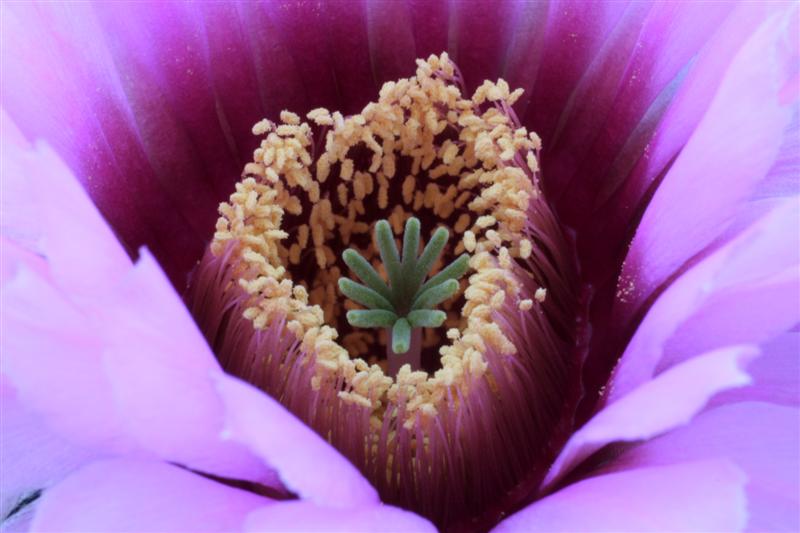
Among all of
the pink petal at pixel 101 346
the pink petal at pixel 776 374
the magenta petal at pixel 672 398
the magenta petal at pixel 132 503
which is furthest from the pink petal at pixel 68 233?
the pink petal at pixel 776 374

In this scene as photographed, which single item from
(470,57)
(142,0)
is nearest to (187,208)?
(142,0)

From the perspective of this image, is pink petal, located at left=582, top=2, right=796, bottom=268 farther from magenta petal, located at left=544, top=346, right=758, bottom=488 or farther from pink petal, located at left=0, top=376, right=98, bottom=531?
pink petal, located at left=0, top=376, right=98, bottom=531

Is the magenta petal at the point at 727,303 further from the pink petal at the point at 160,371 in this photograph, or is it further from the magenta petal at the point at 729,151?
the pink petal at the point at 160,371

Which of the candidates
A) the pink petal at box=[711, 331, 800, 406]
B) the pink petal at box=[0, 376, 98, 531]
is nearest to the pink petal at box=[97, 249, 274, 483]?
the pink petal at box=[0, 376, 98, 531]

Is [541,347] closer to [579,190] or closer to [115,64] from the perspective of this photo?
[579,190]

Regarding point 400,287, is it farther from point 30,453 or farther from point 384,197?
point 30,453

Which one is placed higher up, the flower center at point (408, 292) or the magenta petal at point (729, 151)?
the magenta petal at point (729, 151)
